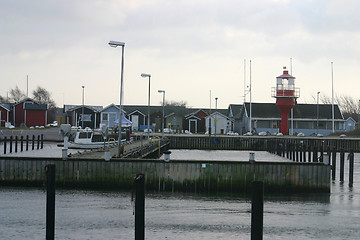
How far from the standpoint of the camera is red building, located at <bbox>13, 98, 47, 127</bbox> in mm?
92688

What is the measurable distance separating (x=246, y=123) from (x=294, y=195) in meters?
65.6

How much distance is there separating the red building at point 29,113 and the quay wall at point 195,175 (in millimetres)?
71914

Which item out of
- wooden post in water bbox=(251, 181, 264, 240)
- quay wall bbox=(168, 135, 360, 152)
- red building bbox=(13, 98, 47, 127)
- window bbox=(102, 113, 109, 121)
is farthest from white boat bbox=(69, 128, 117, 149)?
wooden post in water bbox=(251, 181, 264, 240)

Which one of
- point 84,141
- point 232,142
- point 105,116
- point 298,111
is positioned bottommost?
point 232,142

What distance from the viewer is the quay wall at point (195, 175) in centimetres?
2338

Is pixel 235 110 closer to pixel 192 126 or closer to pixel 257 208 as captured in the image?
pixel 192 126

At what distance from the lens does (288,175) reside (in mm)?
23453

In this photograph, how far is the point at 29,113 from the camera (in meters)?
93.1

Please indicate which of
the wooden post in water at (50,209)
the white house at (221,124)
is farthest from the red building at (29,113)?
the wooden post in water at (50,209)

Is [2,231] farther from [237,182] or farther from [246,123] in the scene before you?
[246,123]

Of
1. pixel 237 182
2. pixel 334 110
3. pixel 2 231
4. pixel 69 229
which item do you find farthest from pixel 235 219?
pixel 334 110

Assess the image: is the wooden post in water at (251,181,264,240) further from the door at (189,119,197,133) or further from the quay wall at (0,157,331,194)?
the door at (189,119,197,133)

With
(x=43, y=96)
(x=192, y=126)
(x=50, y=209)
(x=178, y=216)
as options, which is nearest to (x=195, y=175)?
(x=178, y=216)

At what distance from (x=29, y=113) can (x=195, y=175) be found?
7566 centimetres
